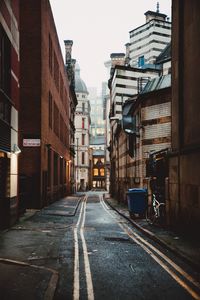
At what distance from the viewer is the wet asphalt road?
6602mm

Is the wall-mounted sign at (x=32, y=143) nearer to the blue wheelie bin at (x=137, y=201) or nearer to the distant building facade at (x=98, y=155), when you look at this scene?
the blue wheelie bin at (x=137, y=201)

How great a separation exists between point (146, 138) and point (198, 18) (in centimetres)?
1167

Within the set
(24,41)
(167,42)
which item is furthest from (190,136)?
(167,42)

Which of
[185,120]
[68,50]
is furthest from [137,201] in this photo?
[68,50]

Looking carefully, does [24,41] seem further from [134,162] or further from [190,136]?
[190,136]

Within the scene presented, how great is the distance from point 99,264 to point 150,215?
10.1 m

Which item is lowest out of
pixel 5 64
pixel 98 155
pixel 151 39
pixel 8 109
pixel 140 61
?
pixel 8 109

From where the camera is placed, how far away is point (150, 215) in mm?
18516

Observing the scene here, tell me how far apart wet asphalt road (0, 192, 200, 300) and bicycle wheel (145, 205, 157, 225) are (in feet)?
7.97

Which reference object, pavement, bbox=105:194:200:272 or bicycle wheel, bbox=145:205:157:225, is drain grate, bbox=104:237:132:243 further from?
bicycle wheel, bbox=145:205:157:225

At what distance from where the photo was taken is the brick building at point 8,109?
44.3ft

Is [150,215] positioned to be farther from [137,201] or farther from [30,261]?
[30,261]

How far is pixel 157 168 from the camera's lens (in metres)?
17.4

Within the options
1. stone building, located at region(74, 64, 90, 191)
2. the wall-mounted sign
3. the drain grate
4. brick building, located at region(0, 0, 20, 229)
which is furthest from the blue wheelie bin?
stone building, located at region(74, 64, 90, 191)
